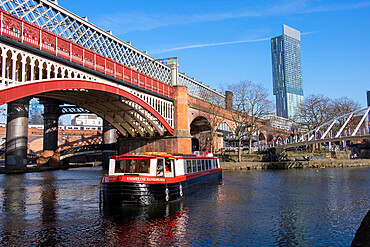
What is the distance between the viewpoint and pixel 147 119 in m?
44.7

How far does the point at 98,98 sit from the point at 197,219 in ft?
84.3

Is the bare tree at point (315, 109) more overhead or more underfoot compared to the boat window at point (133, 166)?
more overhead

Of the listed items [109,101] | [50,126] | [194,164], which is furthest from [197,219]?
[50,126]

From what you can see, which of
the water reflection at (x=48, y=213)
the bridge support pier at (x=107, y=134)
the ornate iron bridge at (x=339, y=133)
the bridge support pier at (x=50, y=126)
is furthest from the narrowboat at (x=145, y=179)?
the bridge support pier at (x=50, y=126)

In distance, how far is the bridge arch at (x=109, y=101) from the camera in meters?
24.7

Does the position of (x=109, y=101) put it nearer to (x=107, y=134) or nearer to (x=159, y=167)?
(x=159, y=167)

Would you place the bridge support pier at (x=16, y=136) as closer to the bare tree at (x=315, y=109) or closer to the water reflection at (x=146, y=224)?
the water reflection at (x=146, y=224)

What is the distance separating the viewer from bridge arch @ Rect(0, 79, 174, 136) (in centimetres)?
2470

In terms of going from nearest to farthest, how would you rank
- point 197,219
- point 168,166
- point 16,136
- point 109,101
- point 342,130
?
point 197,219 < point 168,166 < point 109,101 < point 16,136 < point 342,130

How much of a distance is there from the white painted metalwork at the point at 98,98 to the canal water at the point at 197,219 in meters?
8.90

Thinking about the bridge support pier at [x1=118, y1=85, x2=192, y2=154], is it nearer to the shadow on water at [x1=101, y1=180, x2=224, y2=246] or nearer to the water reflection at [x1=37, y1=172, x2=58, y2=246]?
the water reflection at [x1=37, y1=172, x2=58, y2=246]

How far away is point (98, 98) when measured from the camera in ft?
130

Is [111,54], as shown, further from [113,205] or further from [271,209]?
[271,209]

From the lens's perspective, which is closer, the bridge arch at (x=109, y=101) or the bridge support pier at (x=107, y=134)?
the bridge arch at (x=109, y=101)
